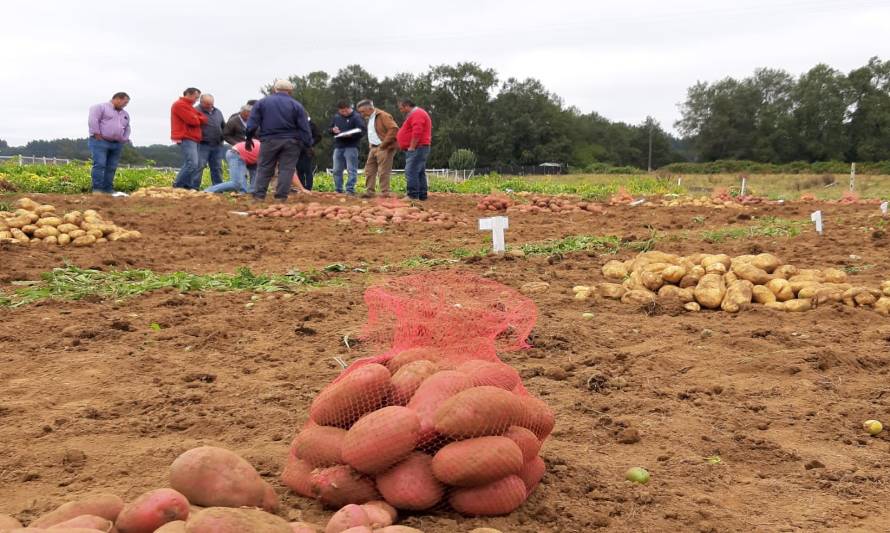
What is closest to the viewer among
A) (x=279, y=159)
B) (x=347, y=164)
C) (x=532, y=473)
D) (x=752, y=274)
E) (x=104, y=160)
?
(x=532, y=473)

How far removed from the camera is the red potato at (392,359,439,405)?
228 centimetres

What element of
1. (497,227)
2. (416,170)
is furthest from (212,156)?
(497,227)

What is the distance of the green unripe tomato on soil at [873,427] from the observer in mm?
2832

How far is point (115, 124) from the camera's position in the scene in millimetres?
11414

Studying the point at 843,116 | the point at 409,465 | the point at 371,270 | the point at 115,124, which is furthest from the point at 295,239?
the point at 843,116

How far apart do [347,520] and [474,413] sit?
19.4 inches

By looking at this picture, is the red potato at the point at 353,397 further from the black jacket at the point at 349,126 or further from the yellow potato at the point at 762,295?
the black jacket at the point at 349,126

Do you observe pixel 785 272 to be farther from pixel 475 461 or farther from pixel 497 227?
pixel 475 461

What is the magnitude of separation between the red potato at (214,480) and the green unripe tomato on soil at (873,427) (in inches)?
95.9

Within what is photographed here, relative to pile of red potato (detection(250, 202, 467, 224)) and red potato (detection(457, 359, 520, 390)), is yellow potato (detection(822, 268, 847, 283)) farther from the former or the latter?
pile of red potato (detection(250, 202, 467, 224))

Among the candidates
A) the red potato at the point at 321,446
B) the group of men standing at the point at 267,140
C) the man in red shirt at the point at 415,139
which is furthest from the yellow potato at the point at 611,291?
the man in red shirt at the point at 415,139

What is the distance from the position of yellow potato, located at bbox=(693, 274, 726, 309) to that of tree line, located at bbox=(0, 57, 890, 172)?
53.2 metres

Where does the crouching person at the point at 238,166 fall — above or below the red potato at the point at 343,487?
above

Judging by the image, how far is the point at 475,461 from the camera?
196 cm
